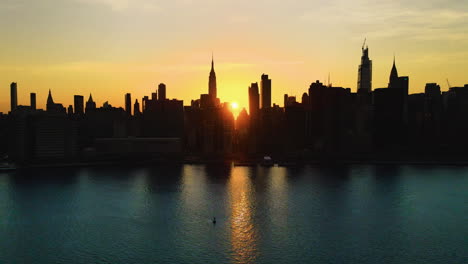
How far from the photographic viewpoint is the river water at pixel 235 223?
72562 millimetres

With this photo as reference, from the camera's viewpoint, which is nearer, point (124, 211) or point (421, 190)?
point (124, 211)

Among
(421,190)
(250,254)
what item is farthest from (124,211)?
(421,190)

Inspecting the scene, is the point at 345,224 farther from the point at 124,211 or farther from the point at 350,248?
the point at 124,211

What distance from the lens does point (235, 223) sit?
9456 cm

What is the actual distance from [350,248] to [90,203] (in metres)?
82.2

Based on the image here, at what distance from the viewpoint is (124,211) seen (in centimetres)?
11031

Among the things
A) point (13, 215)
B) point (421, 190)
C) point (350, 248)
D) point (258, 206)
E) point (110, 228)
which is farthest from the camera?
point (421, 190)

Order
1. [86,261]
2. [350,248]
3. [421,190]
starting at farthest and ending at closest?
[421,190] < [350,248] < [86,261]

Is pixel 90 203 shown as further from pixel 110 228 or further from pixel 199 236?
pixel 199 236

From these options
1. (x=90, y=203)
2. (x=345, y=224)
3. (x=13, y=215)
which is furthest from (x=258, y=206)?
(x=13, y=215)

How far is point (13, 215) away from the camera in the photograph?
106 m

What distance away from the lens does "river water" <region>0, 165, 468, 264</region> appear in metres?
72.6

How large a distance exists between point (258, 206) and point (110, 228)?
4415 centimetres

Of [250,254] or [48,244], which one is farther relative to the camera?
[48,244]
